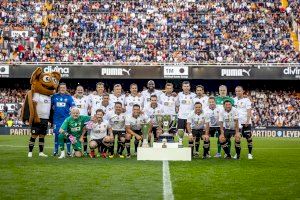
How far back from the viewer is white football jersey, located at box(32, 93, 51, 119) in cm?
1647

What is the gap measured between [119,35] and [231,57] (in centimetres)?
736

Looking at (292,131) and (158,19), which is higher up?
(158,19)

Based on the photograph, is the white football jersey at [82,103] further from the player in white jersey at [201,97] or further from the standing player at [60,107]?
the player in white jersey at [201,97]

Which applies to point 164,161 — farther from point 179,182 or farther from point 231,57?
point 231,57

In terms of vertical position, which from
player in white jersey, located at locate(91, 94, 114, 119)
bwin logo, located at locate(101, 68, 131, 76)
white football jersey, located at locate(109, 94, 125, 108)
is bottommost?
player in white jersey, located at locate(91, 94, 114, 119)

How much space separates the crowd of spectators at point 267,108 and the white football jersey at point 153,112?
21866 mm

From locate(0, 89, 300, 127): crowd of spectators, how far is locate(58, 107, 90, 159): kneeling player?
22447 millimetres

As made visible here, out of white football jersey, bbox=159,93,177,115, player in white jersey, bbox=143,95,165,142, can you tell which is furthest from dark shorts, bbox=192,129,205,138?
white football jersey, bbox=159,93,177,115

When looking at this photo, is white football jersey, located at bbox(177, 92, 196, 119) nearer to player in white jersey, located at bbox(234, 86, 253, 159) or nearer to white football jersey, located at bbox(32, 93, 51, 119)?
player in white jersey, located at bbox(234, 86, 253, 159)

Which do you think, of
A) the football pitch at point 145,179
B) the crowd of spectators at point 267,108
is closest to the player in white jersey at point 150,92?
the football pitch at point 145,179

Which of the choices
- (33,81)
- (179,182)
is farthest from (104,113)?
(179,182)

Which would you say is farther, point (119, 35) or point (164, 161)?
point (119, 35)

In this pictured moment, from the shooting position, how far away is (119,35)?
41531 mm

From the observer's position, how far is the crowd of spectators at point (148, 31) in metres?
40.2
